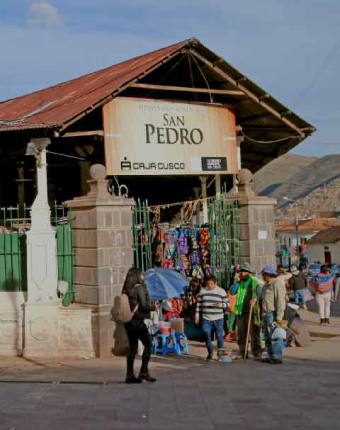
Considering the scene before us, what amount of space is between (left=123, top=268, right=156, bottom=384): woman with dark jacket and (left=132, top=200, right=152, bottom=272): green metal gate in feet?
12.5

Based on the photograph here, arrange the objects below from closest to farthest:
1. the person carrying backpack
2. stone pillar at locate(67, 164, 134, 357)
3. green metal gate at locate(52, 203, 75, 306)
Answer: stone pillar at locate(67, 164, 134, 357) → green metal gate at locate(52, 203, 75, 306) → the person carrying backpack

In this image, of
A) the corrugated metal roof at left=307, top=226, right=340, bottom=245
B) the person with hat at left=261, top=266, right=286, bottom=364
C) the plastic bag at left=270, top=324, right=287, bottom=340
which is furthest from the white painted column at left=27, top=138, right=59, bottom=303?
the corrugated metal roof at left=307, top=226, right=340, bottom=245

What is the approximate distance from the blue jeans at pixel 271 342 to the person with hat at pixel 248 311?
15.4 inches

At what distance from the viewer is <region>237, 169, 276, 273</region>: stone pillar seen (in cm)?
1444

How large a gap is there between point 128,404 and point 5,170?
14.7 meters

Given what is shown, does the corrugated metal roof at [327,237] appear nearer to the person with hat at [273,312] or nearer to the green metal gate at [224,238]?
the green metal gate at [224,238]

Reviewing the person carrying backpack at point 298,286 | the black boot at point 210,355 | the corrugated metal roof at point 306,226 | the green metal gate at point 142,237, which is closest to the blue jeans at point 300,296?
the person carrying backpack at point 298,286

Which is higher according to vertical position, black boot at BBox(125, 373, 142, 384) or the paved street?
black boot at BBox(125, 373, 142, 384)

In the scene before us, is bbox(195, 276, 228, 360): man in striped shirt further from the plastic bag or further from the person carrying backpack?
the person carrying backpack

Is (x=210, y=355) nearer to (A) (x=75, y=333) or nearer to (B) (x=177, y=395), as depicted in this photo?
(A) (x=75, y=333)

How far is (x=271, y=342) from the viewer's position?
1105cm

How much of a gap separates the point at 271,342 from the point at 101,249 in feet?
10.7

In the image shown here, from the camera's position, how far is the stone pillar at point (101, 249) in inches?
483

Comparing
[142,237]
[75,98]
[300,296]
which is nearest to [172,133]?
[75,98]
